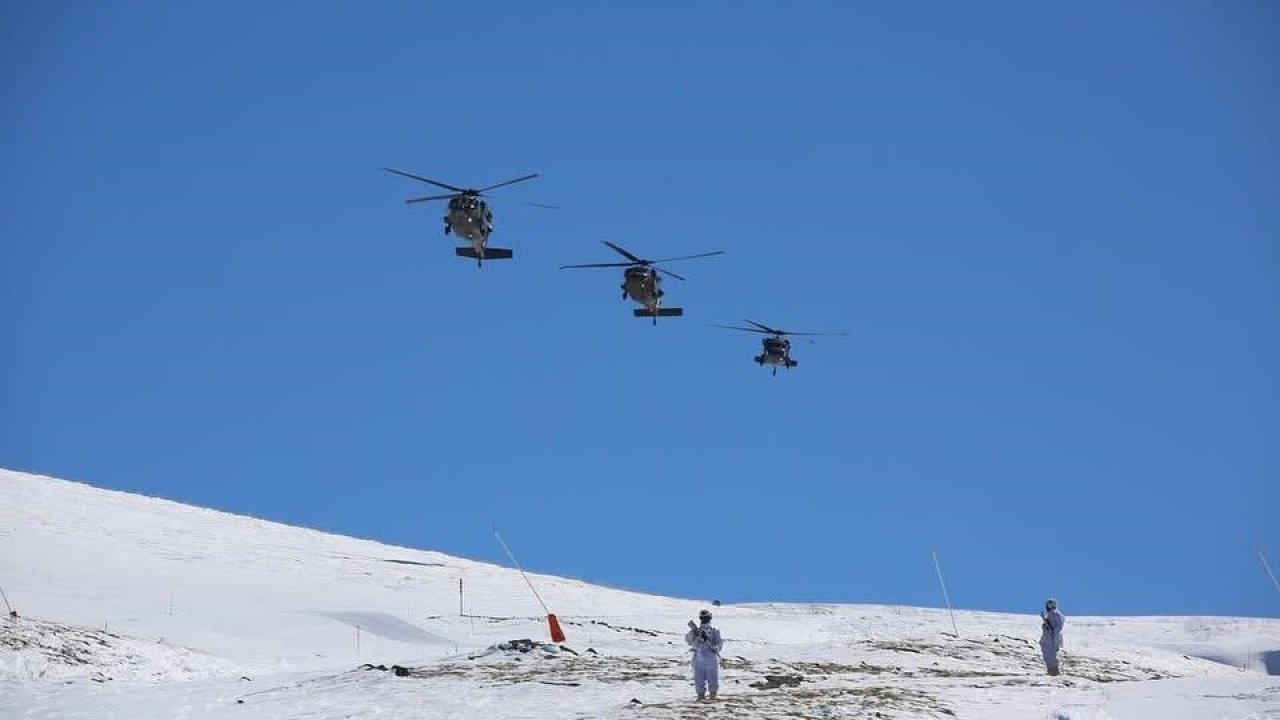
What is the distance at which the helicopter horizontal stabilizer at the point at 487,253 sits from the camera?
155 ft

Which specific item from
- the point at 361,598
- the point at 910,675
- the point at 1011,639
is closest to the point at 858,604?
the point at 1011,639

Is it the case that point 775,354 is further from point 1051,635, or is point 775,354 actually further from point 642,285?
point 1051,635

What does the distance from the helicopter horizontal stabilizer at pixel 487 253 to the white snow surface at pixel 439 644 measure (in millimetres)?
9557

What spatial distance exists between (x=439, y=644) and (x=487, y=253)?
1628 cm

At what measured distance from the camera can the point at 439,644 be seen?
112 ft

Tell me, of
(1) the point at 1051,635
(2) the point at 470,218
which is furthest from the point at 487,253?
(1) the point at 1051,635

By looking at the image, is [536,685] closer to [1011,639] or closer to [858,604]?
[1011,639]

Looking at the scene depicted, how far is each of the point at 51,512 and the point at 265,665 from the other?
65.1 ft

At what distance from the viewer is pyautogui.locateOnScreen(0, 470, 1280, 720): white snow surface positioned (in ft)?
75.0

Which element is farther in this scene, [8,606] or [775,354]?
[775,354]

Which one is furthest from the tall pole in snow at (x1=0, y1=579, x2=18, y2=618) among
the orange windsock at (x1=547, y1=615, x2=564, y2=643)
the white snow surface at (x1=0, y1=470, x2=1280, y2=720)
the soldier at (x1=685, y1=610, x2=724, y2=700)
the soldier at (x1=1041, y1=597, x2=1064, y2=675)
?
the soldier at (x1=1041, y1=597, x2=1064, y2=675)

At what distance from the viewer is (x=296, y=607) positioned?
37281mm

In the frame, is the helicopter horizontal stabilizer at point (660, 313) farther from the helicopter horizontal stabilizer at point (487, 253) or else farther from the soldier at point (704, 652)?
the soldier at point (704, 652)

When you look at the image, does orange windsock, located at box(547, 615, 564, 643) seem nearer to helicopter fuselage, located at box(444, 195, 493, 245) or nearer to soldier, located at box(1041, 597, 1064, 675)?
soldier, located at box(1041, 597, 1064, 675)
